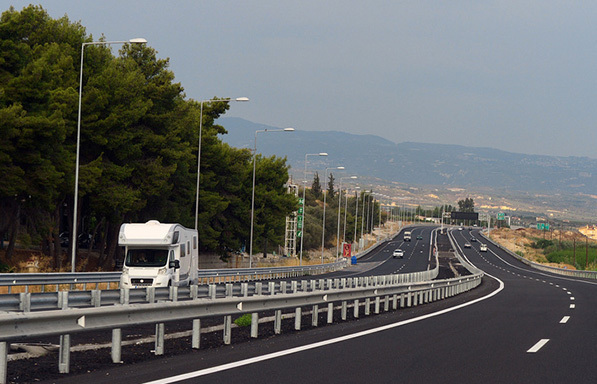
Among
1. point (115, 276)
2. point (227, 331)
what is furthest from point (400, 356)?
point (115, 276)

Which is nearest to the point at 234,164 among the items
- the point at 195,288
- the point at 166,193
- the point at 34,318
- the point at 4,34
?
the point at 166,193

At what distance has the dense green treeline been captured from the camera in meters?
44.6

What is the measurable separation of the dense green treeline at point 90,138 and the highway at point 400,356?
27176 millimetres

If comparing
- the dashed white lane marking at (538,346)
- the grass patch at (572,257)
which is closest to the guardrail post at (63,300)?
the dashed white lane marking at (538,346)

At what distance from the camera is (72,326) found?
11.2 metres

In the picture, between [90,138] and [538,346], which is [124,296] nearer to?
[538,346]

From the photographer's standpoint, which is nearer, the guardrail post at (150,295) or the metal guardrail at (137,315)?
the metal guardrail at (137,315)

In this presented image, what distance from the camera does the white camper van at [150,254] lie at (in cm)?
3027

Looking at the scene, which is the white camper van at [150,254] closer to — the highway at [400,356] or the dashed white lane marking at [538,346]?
the highway at [400,356]

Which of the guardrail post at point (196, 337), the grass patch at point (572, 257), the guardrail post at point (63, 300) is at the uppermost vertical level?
the guardrail post at point (63, 300)

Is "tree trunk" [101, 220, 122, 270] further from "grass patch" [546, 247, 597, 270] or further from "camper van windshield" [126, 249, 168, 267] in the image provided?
"grass patch" [546, 247, 597, 270]

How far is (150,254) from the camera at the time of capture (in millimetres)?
30750

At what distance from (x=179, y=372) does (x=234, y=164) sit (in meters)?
71.8

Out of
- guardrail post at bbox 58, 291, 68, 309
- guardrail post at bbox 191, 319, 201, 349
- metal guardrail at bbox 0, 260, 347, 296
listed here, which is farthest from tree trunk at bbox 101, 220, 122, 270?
guardrail post at bbox 58, 291, 68, 309
